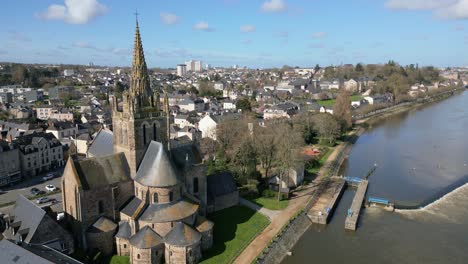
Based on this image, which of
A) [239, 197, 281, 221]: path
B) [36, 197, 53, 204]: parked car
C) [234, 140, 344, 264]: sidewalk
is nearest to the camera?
[234, 140, 344, 264]: sidewalk

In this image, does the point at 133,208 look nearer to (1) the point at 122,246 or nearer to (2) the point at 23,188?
(1) the point at 122,246

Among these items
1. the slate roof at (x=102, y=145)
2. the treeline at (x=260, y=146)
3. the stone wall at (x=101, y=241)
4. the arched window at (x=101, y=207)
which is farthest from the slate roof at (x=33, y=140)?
the stone wall at (x=101, y=241)

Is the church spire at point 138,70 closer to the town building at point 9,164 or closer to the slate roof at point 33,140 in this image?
the town building at point 9,164

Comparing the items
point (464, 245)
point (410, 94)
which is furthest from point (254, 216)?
point (410, 94)

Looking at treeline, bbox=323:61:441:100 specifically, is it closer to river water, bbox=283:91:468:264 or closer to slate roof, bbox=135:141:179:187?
river water, bbox=283:91:468:264

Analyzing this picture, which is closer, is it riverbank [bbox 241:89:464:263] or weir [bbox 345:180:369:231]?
riverbank [bbox 241:89:464:263]

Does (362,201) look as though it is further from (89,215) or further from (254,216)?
(89,215)

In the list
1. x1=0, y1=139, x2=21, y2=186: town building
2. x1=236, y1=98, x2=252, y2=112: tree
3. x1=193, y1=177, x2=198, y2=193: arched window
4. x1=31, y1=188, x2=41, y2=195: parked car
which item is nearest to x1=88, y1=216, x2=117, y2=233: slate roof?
x1=193, y1=177, x2=198, y2=193: arched window
